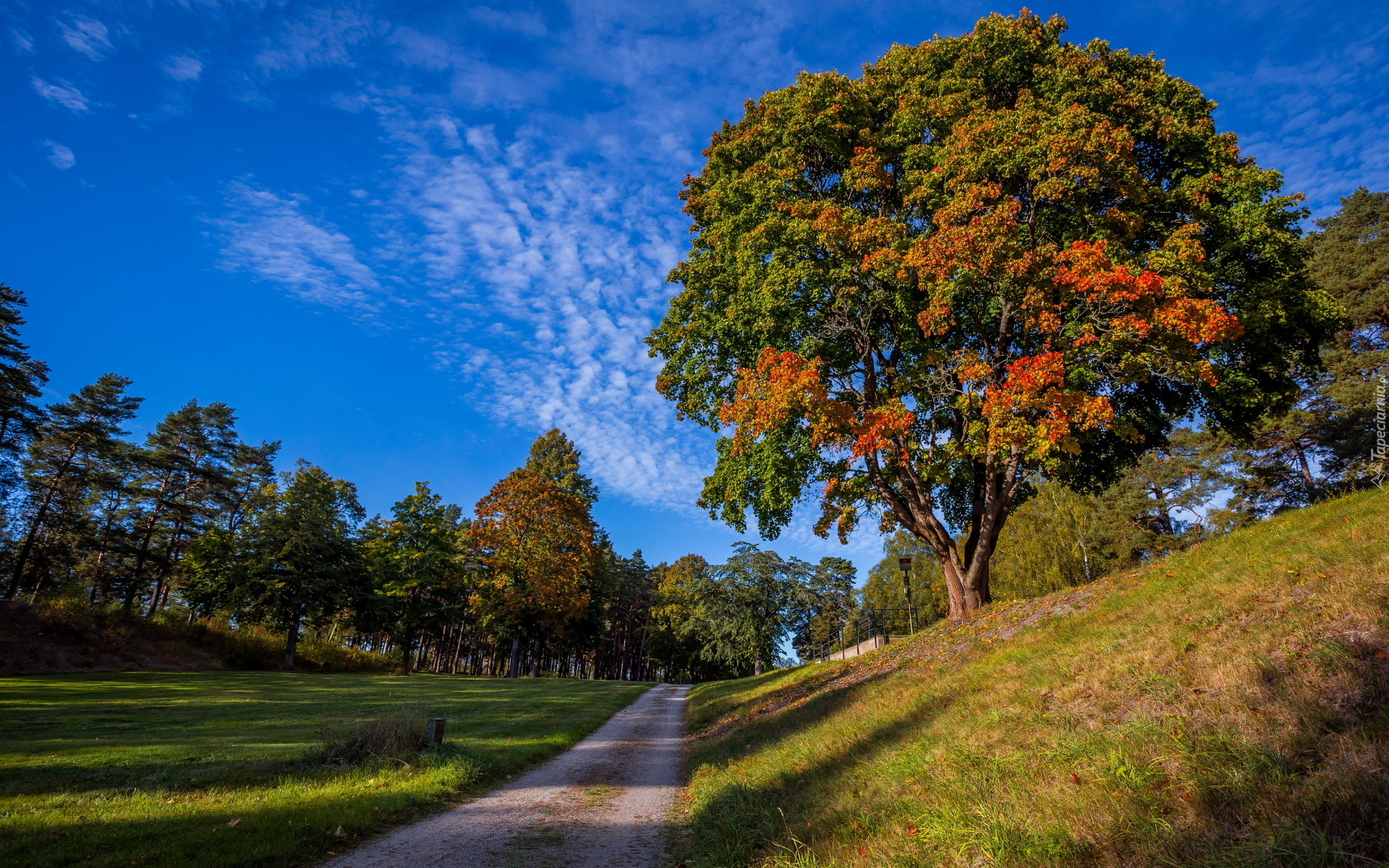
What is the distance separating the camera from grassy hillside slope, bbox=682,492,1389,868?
140 inches

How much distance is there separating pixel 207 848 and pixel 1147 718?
9.82 metres

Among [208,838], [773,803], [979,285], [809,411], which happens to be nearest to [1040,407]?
[979,285]

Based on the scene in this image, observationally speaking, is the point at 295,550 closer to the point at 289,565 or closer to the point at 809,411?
the point at 289,565

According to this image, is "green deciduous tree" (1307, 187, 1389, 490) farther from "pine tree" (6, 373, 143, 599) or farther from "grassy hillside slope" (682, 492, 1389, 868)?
"pine tree" (6, 373, 143, 599)

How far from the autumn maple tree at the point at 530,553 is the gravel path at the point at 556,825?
2437 centimetres

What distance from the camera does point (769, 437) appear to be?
51.2ft

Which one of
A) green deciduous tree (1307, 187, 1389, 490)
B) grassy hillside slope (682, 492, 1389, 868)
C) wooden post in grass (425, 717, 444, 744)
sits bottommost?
wooden post in grass (425, 717, 444, 744)

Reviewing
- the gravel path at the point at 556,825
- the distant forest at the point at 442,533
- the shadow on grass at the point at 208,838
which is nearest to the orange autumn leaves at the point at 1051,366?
the gravel path at the point at 556,825

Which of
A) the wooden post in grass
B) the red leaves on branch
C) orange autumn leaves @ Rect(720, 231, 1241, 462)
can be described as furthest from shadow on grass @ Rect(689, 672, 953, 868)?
orange autumn leaves @ Rect(720, 231, 1241, 462)

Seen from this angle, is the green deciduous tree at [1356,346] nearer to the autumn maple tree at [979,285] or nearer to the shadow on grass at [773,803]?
the autumn maple tree at [979,285]

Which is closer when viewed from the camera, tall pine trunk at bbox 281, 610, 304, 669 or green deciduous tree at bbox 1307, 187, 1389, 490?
green deciduous tree at bbox 1307, 187, 1389, 490

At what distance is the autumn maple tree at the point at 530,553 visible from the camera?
3572 cm

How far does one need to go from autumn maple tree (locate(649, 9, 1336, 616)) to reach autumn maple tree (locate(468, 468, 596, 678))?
21.3m

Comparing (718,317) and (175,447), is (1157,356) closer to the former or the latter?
(718,317)
